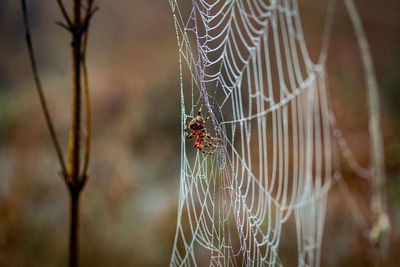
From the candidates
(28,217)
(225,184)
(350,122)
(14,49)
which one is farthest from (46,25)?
(350,122)

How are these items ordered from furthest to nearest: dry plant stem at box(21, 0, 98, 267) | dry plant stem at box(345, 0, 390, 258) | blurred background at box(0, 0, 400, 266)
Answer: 1. blurred background at box(0, 0, 400, 266)
2. dry plant stem at box(345, 0, 390, 258)
3. dry plant stem at box(21, 0, 98, 267)

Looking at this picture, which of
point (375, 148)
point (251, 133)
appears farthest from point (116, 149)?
point (375, 148)

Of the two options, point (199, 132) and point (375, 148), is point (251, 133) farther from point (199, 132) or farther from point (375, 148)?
point (199, 132)

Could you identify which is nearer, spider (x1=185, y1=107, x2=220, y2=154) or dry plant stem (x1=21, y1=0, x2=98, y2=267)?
dry plant stem (x1=21, y1=0, x2=98, y2=267)

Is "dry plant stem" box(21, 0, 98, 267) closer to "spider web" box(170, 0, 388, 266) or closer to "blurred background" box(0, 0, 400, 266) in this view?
"spider web" box(170, 0, 388, 266)

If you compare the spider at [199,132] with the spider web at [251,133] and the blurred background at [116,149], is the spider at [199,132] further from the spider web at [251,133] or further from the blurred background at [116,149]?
the blurred background at [116,149]

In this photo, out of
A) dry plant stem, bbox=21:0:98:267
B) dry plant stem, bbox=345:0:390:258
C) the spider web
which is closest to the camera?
dry plant stem, bbox=21:0:98:267

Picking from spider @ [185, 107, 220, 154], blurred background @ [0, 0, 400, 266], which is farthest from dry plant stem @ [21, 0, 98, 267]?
blurred background @ [0, 0, 400, 266]
